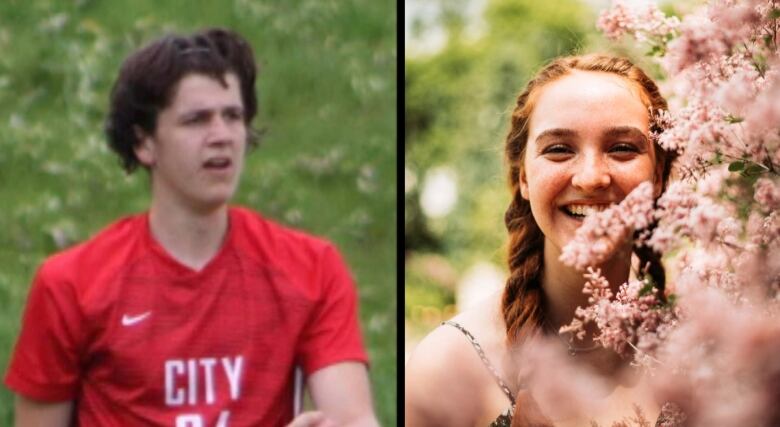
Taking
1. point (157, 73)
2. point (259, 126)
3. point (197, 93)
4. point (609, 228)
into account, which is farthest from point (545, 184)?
point (157, 73)

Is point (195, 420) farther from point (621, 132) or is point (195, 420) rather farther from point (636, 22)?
point (636, 22)

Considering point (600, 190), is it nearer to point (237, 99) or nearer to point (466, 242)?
point (466, 242)

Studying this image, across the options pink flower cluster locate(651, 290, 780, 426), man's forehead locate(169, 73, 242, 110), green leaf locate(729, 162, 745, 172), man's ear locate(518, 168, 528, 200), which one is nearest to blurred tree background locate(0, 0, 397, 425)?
man's forehead locate(169, 73, 242, 110)

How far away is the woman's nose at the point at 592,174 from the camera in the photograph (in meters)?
3.31

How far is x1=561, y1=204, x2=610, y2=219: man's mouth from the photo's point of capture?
3332 millimetres

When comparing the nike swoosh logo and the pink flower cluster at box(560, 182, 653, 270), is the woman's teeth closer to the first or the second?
the pink flower cluster at box(560, 182, 653, 270)

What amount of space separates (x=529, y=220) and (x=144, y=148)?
1028 mm

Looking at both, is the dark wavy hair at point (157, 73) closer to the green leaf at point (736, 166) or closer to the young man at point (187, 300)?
the young man at point (187, 300)

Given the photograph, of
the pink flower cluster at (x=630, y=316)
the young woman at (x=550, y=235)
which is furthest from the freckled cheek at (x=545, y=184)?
the pink flower cluster at (x=630, y=316)

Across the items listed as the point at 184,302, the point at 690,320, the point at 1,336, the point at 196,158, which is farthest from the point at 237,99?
the point at 690,320

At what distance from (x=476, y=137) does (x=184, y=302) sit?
2.90 feet

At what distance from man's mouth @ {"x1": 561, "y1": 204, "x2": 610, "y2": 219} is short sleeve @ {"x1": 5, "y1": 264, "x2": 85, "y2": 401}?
1.29 metres

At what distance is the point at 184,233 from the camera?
3.42 meters

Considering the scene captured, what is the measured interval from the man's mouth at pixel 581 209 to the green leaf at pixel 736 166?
13.0 inches
